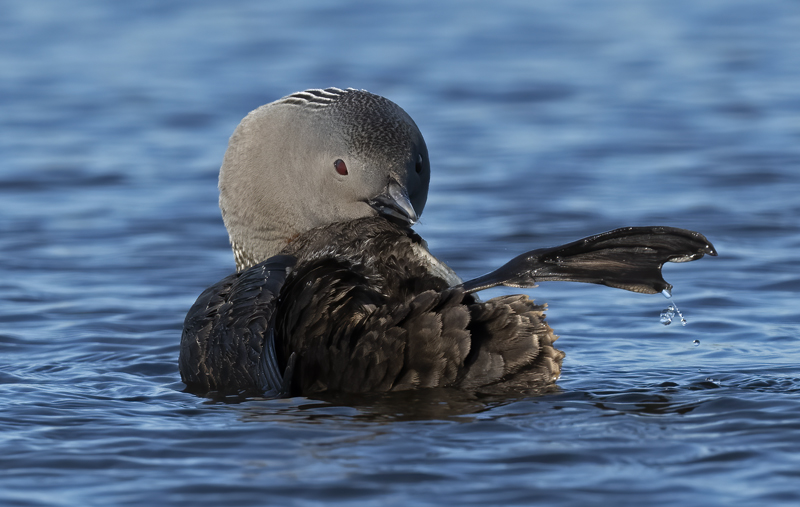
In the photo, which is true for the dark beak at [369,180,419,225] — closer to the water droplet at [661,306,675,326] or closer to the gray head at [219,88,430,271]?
the gray head at [219,88,430,271]

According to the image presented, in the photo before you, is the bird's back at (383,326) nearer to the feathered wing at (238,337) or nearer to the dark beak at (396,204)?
the feathered wing at (238,337)

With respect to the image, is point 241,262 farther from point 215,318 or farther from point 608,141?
point 608,141

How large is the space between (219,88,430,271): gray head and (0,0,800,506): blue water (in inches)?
33.8

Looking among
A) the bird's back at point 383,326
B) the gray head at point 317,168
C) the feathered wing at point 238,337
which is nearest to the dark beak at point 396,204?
the gray head at point 317,168

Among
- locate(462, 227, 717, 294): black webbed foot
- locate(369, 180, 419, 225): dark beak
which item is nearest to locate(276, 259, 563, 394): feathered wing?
locate(462, 227, 717, 294): black webbed foot

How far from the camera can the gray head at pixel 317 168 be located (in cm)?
568

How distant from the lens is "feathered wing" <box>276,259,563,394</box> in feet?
15.4

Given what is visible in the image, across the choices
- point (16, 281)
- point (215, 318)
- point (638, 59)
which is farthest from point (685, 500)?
point (638, 59)

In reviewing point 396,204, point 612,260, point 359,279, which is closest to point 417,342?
point 359,279

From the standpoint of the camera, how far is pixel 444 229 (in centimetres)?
892

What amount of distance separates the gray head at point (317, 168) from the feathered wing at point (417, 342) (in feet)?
2.59

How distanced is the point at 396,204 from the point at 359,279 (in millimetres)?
627

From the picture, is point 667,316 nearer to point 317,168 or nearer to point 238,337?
point 317,168

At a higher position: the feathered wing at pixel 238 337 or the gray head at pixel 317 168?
the gray head at pixel 317 168
